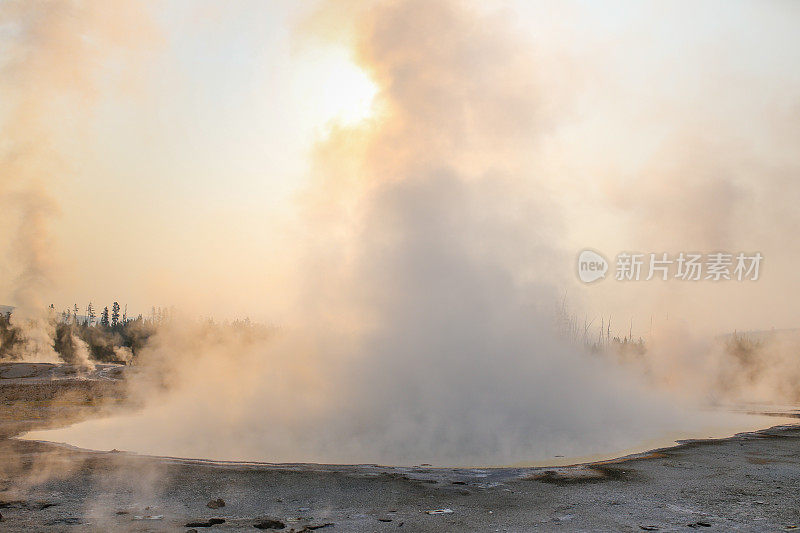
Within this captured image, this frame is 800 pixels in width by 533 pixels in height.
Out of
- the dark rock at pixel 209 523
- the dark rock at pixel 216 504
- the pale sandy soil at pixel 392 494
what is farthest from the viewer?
the dark rock at pixel 216 504

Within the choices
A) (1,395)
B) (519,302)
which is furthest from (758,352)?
(1,395)

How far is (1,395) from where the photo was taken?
2909 cm

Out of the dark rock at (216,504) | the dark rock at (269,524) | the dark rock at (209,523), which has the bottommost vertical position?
the dark rock at (216,504)

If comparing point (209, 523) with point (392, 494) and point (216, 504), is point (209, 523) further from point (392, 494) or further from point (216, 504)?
point (392, 494)

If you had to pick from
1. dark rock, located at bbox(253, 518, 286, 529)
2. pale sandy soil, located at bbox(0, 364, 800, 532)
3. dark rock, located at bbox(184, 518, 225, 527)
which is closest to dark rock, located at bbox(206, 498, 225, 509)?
pale sandy soil, located at bbox(0, 364, 800, 532)

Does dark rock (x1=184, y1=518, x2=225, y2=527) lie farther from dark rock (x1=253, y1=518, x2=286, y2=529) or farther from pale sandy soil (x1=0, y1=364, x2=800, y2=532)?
dark rock (x1=253, y1=518, x2=286, y2=529)

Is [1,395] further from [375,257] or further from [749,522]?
[749,522]

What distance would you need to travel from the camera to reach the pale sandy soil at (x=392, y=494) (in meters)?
8.75

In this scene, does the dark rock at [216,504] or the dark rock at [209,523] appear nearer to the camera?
the dark rock at [209,523]

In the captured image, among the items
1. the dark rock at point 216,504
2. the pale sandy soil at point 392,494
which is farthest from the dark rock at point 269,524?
the dark rock at point 216,504

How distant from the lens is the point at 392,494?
10703mm

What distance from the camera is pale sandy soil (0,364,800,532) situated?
8.75 m

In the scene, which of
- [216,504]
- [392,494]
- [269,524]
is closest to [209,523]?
[269,524]

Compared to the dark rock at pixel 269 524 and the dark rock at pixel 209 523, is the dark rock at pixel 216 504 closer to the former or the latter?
the dark rock at pixel 209 523
